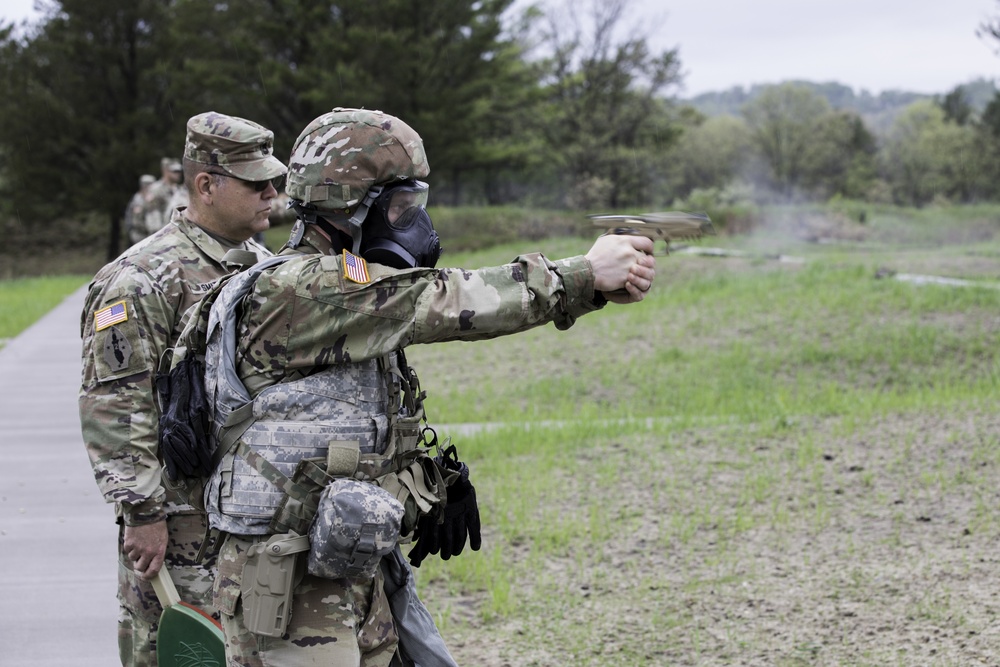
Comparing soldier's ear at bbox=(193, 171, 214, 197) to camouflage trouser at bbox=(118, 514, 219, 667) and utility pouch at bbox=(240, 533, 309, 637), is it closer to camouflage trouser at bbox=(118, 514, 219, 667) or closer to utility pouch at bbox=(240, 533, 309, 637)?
camouflage trouser at bbox=(118, 514, 219, 667)

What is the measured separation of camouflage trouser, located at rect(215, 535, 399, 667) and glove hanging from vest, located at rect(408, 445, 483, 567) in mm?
204

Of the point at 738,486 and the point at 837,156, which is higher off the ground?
the point at 837,156

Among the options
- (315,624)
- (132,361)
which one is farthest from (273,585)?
(132,361)

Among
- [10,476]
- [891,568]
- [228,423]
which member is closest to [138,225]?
[10,476]

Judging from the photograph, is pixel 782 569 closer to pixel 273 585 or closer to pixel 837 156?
pixel 273 585

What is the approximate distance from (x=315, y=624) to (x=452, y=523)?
0.50m

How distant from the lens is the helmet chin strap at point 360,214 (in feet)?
8.64

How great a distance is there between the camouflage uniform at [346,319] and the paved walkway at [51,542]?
2479 mm

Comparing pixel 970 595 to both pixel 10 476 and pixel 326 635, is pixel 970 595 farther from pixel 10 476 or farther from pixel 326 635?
pixel 10 476

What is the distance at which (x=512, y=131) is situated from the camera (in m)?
42.1

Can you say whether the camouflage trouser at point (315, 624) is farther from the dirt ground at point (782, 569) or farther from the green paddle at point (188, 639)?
the dirt ground at point (782, 569)

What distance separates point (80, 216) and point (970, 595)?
3810cm

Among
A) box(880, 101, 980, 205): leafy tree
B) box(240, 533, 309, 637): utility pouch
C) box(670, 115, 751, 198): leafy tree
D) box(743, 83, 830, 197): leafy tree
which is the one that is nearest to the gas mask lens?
box(240, 533, 309, 637): utility pouch

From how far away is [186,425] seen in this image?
2.78 metres
